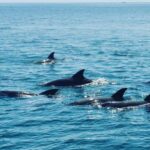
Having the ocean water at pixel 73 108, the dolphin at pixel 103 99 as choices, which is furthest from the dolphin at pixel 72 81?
the dolphin at pixel 103 99

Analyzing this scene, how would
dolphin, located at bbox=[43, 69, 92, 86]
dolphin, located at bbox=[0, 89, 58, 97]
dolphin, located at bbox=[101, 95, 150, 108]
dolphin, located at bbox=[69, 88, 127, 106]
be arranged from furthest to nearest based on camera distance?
dolphin, located at bbox=[43, 69, 92, 86] → dolphin, located at bbox=[0, 89, 58, 97] → dolphin, located at bbox=[69, 88, 127, 106] → dolphin, located at bbox=[101, 95, 150, 108]

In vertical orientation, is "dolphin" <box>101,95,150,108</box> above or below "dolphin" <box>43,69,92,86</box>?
below

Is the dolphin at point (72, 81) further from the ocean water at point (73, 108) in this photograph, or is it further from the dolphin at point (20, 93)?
the dolphin at point (20, 93)

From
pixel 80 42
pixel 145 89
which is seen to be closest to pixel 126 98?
pixel 145 89

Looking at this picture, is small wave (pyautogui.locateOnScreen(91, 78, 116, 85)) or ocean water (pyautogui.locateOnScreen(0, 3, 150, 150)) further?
small wave (pyautogui.locateOnScreen(91, 78, 116, 85))

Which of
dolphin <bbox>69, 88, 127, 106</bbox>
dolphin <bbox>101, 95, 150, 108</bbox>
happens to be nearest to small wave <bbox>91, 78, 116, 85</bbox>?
dolphin <bbox>69, 88, 127, 106</bbox>

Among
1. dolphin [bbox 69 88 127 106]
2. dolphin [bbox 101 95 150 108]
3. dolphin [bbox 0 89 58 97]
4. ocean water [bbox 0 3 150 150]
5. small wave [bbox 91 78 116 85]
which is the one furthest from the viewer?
small wave [bbox 91 78 116 85]

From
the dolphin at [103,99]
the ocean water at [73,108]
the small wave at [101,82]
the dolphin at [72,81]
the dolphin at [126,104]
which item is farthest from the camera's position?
the small wave at [101,82]

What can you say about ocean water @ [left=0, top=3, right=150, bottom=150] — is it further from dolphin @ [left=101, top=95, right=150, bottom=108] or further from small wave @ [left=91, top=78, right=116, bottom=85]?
dolphin @ [left=101, top=95, right=150, bottom=108]

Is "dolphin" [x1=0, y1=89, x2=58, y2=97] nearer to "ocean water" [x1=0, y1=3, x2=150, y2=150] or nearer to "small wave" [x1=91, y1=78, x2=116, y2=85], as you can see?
"ocean water" [x1=0, y1=3, x2=150, y2=150]

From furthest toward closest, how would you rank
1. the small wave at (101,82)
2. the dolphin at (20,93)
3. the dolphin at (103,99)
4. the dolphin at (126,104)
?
the small wave at (101,82) < the dolphin at (20,93) < the dolphin at (103,99) < the dolphin at (126,104)

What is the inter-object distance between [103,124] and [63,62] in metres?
25.1

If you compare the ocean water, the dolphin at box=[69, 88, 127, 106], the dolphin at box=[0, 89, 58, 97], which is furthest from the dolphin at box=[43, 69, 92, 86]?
the dolphin at box=[69, 88, 127, 106]

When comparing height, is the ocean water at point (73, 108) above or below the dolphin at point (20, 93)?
below
